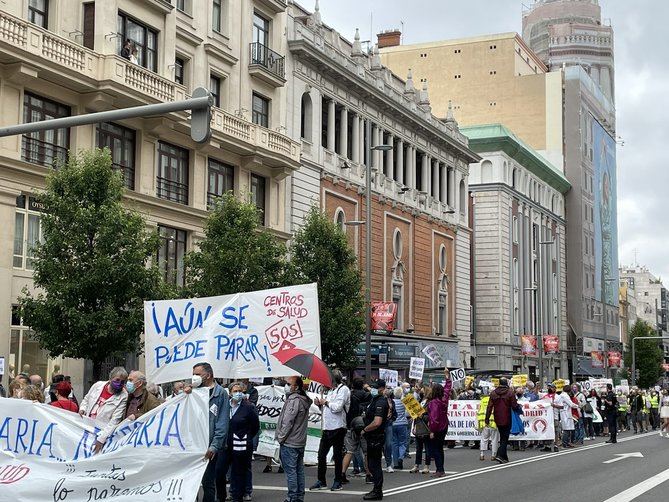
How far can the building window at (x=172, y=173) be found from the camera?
32.6 meters

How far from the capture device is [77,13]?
29156mm

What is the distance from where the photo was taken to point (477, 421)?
27.4 m

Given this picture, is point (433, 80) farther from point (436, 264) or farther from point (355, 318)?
point (355, 318)

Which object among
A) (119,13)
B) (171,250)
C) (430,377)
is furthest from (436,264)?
(119,13)

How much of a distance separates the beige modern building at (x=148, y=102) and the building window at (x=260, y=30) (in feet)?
0.25

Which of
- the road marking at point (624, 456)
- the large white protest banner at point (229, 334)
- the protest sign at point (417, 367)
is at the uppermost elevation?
the large white protest banner at point (229, 334)

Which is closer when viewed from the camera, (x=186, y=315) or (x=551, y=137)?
(x=186, y=315)

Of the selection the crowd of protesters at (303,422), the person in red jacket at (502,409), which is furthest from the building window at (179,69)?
the person in red jacket at (502,409)

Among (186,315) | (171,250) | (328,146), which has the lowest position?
(186,315)

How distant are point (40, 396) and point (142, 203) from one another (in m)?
17.7

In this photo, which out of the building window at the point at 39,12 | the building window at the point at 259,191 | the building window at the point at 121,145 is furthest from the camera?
the building window at the point at 259,191

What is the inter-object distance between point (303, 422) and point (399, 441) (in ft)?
25.0

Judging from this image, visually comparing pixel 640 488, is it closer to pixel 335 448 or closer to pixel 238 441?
pixel 335 448

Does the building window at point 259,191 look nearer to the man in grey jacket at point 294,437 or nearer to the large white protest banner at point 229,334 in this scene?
the large white protest banner at point 229,334
